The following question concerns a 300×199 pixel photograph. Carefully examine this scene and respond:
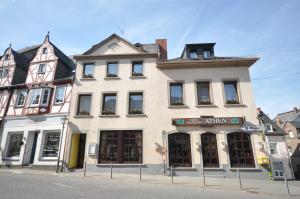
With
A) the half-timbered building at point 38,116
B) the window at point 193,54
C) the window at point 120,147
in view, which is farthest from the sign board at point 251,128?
the half-timbered building at point 38,116

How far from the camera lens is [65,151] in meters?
15.1

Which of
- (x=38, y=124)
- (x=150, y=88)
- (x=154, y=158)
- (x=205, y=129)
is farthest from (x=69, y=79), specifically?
(x=205, y=129)

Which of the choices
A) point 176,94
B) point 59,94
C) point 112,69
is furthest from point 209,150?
point 59,94

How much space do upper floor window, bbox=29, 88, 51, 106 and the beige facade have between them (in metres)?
3.15

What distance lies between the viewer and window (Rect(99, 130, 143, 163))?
14641 mm

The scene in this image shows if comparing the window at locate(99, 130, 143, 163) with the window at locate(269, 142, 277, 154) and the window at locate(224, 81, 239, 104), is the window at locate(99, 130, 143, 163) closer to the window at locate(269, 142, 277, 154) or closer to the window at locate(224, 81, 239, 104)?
the window at locate(224, 81, 239, 104)

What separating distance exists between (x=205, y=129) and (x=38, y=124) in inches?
583

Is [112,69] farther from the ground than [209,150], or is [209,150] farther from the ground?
[112,69]

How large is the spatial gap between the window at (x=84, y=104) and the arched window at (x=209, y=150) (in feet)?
32.9

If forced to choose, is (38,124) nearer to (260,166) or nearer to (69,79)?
(69,79)

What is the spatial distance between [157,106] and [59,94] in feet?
31.1

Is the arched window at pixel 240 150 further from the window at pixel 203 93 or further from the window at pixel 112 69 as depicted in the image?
the window at pixel 112 69

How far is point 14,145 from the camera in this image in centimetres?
1745

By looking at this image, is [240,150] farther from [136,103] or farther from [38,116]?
[38,116]
